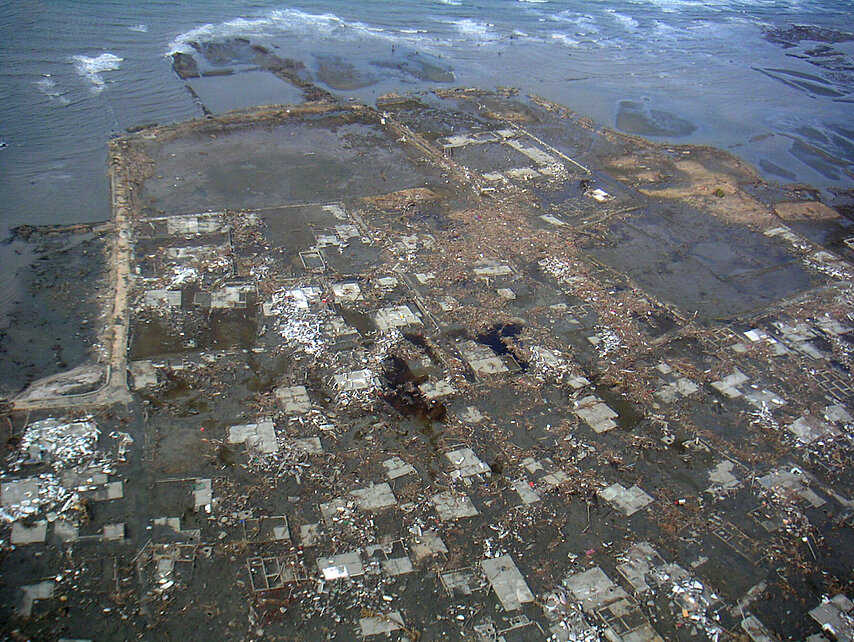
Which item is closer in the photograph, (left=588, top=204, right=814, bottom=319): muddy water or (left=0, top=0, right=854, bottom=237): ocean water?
(left=588, top=204, right=814, bottom=319): muddy water

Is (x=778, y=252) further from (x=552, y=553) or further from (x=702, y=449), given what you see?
(x=552, y=553)

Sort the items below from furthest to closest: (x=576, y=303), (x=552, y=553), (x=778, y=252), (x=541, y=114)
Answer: (x=541, y=114) → (x=778, y=252) → (x=576, y=303) → (x=552, y=553)

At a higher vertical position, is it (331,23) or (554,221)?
(331,23)

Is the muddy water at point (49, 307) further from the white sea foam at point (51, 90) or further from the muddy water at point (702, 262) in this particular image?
the muddy water at point (702, 262)

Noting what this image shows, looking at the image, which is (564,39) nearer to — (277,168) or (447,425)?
(277,168)

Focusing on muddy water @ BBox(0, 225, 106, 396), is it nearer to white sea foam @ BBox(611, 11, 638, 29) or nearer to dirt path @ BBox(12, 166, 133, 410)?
dirt path @ BBox(12, 166, 133, 410)

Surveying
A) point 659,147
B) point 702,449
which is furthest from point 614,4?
point 702,449

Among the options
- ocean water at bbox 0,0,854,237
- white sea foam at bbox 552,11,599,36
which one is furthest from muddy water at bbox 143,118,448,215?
white sea foam at bbox 552,11,599,36

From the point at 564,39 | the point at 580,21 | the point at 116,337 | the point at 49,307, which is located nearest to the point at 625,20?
the point at 580,21
